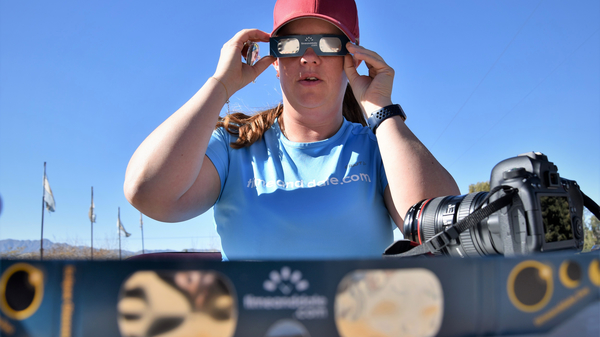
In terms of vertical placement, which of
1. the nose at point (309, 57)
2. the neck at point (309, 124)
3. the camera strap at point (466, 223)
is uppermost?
the nose at point (309, 57)

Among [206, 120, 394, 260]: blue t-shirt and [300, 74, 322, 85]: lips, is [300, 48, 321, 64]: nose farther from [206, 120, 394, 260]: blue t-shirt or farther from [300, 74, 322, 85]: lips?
[206, 120, 394, 260]: blue t-shirt

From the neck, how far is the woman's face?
0.13ft

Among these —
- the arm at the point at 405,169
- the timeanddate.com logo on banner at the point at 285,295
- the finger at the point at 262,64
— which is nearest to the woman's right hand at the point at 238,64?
the finger at the point at 262,64

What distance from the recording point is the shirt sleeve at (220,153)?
Answer: 5.27 ft

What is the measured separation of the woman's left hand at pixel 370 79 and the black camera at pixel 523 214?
2.38 ft

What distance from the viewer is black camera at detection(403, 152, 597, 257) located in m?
0.87

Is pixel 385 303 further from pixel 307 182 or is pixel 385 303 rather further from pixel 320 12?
pixel 320 12

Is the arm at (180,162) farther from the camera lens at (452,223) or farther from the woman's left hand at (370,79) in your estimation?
the camera lens at (452,223)

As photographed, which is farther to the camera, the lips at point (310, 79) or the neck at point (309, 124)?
the neck at point (309, 124)

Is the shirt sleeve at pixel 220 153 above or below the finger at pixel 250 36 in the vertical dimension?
below

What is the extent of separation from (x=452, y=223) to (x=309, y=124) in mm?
926

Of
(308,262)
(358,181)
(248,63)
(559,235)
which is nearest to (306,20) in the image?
(248,63)

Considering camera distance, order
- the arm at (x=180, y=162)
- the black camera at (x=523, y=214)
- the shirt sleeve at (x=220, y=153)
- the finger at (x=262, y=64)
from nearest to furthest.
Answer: the black camera at (x=523, y=214) → the arm at (x=180, y=162) → the shirt sleeve at (x=220, y=153) → the finger at (x=262, y=64)

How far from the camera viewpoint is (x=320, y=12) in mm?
1676
